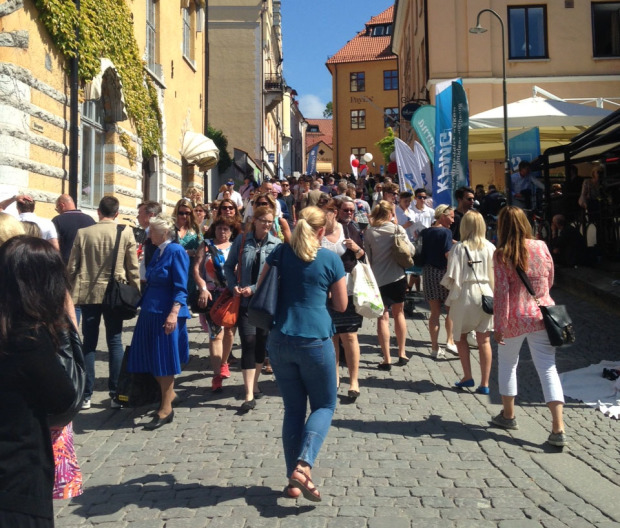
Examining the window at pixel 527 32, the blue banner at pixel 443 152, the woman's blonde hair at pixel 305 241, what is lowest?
the woman's blonde hair at pixel 305 241

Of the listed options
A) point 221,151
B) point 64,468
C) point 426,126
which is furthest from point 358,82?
point 64,468

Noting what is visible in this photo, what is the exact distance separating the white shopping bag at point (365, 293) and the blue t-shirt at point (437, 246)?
1.85 metres

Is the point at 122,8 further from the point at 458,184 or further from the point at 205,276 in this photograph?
the point at 205,276

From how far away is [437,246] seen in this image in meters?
8.48

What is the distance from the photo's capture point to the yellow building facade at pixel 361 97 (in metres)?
67.9

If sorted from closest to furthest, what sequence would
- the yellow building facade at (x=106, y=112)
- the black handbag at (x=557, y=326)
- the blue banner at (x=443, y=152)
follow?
the black handbag at (x=557, y=326) < the yellow building facade at (x=106, y=112) < the blue banner at (x=443, y=152)

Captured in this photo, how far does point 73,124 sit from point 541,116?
9279 millimetres

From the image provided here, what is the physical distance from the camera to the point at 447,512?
4.16 metres

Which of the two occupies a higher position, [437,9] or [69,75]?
[437,9]

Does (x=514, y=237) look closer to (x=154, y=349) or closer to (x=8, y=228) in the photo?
(x=154, y=349)

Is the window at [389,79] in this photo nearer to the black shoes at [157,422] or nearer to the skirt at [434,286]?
the skirt at [434,286]

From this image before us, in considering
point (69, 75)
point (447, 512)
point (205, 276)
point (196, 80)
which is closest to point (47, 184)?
point (69, 75)

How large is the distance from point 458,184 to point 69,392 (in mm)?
11374

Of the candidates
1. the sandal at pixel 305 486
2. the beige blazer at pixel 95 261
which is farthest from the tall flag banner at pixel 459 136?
the sandal at pixel 305 486
